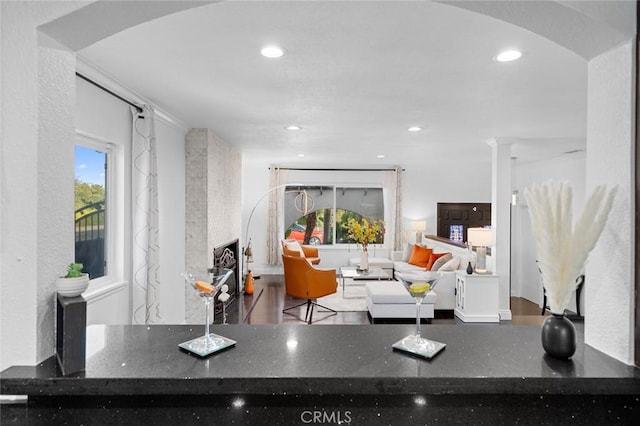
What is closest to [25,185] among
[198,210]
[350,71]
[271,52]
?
[271,52]

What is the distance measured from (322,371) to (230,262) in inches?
194

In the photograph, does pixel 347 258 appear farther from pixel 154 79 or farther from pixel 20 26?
pixel 20 26

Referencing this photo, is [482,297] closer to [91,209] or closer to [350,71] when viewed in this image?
[350,71]

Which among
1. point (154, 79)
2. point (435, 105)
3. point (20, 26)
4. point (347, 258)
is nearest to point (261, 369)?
point (20, 26)

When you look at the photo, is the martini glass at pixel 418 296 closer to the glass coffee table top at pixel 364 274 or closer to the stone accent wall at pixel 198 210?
the stone accent wall at pixel 198 210

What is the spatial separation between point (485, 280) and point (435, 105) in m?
2.62

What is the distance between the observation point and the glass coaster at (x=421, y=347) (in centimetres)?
120

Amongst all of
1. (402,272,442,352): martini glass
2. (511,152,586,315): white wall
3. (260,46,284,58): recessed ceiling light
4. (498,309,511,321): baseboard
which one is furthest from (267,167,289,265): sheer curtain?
(402,272,442,352): martini glass

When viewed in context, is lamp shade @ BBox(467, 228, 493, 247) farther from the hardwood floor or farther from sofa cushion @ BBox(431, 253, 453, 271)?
the hardwood floor

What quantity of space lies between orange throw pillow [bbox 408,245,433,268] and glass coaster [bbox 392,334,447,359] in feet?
18.6

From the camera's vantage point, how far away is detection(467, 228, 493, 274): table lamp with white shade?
194 inches

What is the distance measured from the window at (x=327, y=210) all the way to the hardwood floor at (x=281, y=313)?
1892 millimetres

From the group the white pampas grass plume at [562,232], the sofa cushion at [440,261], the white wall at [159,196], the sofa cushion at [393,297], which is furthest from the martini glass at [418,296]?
the sofa cushion at [440,261]

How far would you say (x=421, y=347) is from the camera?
4.09 ft
